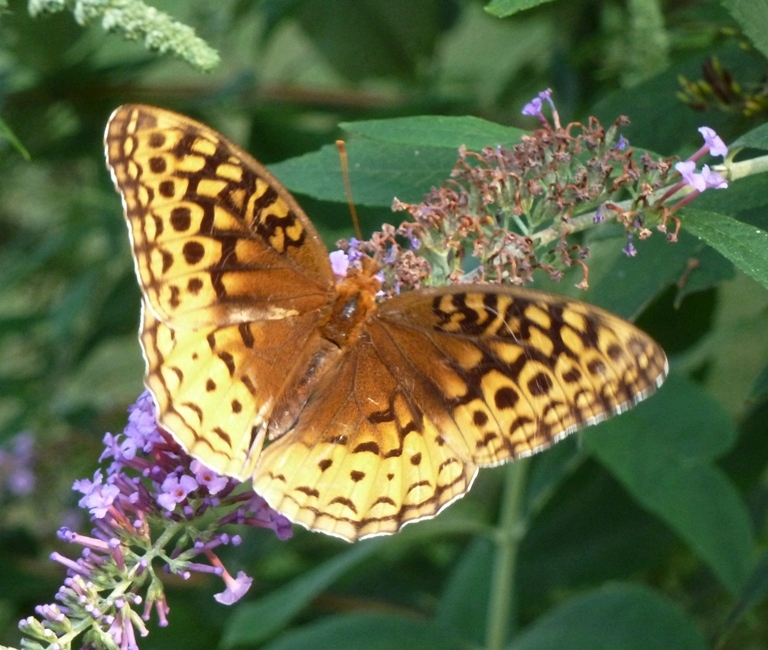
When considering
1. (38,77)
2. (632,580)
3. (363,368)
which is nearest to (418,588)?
(632,580)

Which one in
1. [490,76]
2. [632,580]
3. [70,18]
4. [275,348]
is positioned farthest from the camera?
[490,76]

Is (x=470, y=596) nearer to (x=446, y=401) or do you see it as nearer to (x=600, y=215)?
(x=446, y=401)

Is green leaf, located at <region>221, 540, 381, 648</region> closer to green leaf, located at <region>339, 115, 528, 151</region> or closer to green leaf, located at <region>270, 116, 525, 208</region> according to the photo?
green leaf, located at <region>270, 116, 525, 208</region>

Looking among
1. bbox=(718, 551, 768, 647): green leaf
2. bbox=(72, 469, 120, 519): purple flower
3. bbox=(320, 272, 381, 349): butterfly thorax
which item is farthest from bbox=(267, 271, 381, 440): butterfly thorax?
bbox=(718, 551, 768, 647): green leaf

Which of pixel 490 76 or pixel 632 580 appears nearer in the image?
pixel 632 580

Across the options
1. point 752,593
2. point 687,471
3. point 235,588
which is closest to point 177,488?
point 235,588

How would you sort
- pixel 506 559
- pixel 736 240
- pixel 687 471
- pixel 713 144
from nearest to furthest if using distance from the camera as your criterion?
pixel 736 240 → pixel 713 144 → pixel 687 471 → pixel 506 559

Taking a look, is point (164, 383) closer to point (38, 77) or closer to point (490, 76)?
point (38, 77)
